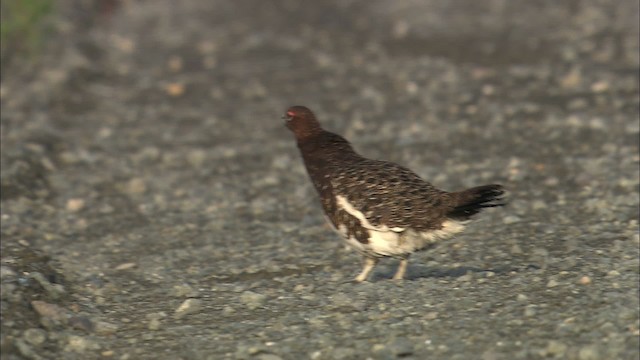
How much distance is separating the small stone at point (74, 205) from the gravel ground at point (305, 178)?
0.02m

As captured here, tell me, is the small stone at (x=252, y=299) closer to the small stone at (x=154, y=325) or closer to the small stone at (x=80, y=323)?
the small stone at (x=154, y=325)

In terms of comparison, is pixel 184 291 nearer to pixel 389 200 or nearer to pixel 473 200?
pixel 389 200

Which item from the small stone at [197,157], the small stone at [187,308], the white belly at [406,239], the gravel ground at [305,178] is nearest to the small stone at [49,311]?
the gravel ground at [305,178]

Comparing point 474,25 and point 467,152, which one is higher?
point 474,25

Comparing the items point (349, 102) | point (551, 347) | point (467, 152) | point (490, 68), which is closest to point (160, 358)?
point (551, 347)

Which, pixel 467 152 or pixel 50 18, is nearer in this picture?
pixel 467 152

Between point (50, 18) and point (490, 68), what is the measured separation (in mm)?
9112

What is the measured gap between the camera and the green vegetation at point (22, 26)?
18375mm

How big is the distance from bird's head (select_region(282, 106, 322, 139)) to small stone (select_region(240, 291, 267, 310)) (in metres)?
1.67

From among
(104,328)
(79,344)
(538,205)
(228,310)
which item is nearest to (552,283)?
(228,310)

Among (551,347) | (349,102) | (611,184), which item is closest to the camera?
(551,347)

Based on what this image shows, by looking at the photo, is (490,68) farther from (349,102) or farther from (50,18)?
(50,18)

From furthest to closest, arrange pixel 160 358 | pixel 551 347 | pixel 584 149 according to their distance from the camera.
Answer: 1. pixel 584 149
2. pixel 160 358
3. pixel 551 347

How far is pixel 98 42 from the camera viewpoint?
73.7 ft
